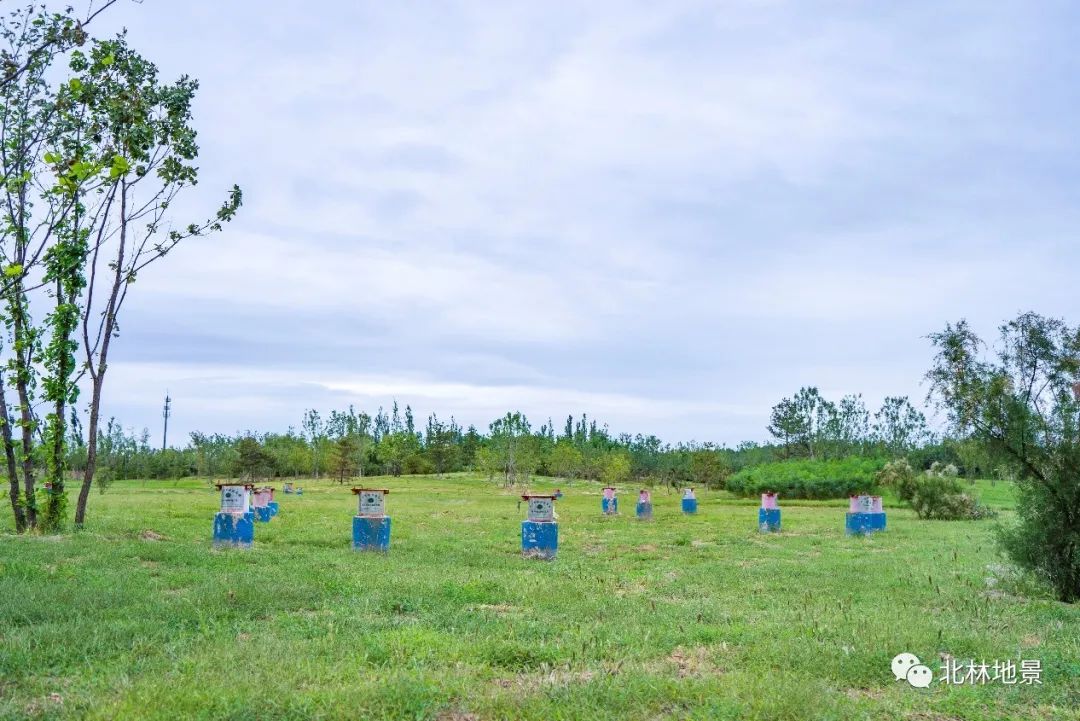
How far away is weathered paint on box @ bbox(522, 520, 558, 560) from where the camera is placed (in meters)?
16.1

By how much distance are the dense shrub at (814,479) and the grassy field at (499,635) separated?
3389 centimetres

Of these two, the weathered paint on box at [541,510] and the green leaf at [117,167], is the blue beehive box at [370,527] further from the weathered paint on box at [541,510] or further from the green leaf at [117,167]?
the green leaf at [117,167]

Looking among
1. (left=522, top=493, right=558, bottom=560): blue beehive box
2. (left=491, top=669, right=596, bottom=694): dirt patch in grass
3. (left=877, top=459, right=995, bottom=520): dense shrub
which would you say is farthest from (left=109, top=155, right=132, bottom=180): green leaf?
(left=877, top=459, right=995, bottom=520): dense shrub

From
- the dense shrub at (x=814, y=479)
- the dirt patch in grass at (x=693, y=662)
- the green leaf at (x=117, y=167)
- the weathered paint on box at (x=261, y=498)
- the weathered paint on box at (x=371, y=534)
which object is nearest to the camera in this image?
the green leaf at (x=117, y=167)

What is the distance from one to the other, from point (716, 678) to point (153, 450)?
8010cm

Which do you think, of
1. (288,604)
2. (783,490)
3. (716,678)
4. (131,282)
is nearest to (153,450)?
(783,490)

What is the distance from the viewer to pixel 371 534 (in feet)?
54.4

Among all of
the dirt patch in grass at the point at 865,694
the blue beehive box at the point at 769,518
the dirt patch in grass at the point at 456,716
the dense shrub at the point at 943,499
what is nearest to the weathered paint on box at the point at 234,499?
the dirt patch in grass at the point at 456,716

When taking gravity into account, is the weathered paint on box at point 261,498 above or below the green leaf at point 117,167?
below

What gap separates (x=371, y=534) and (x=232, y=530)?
9.03ft

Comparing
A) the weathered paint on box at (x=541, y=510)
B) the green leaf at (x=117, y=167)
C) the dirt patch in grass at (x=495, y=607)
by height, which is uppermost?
the green leaf at (x=117, y=167)

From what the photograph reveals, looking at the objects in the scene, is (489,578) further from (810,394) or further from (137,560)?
(810,394)

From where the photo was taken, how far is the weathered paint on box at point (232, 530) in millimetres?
16255

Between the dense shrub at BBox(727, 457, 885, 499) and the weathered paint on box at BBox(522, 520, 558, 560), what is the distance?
3451cm
